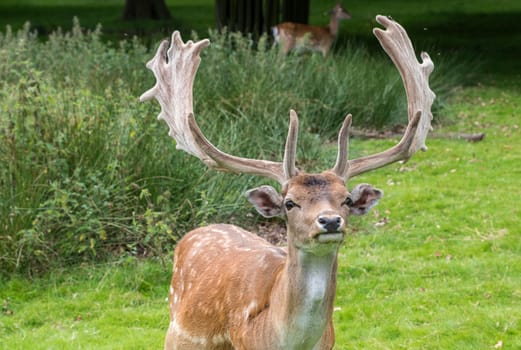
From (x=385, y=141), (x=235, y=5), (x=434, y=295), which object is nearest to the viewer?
(x=434, y=295)

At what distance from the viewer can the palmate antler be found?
473 cm

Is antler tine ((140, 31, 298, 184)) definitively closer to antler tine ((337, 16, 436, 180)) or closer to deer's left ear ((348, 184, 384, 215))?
deer's left ear ((348, 184, 384, 215))

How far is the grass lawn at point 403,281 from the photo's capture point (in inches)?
265

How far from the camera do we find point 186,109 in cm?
526

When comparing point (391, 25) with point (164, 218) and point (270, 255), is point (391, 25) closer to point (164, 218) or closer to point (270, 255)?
point (270, 255)

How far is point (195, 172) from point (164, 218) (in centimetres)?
68

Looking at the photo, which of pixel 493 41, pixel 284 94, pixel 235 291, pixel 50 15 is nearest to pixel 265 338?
pixel 235 291

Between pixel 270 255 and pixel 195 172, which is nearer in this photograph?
pixel 270 255

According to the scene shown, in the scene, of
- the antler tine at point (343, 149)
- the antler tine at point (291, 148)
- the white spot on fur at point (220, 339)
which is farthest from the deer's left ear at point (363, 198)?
the white spot on fur at point (220, 339)

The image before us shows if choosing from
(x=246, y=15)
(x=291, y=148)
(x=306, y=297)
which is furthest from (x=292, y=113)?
(x=246, y=15)

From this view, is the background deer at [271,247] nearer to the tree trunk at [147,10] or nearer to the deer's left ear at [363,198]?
the deer's left ear at [363,198]

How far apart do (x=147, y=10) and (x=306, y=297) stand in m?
26.1

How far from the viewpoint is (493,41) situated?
23.7m

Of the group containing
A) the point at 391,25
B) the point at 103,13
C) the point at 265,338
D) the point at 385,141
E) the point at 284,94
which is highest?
the point at 391,25
